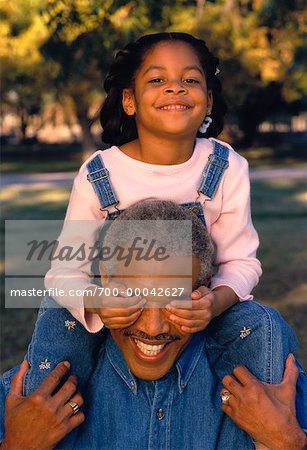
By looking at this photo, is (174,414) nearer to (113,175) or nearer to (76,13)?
(113,175)

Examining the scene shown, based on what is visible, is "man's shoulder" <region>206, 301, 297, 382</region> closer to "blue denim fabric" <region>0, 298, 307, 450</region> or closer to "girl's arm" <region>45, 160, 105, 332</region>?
"blue denim fabric" <region>0, 298, 307, 450</region>

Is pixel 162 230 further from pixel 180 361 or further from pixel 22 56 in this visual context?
pixel 22 56

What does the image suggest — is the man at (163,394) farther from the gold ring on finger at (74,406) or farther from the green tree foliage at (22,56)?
the green tree foliage at (22,56)

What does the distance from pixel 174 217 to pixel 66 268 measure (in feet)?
2.07

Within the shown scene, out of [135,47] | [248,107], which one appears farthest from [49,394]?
[248,107]

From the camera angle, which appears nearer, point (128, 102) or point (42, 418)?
point (42, 418)

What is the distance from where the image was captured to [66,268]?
9.15 ft

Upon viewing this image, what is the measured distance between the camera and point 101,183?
2.82 m

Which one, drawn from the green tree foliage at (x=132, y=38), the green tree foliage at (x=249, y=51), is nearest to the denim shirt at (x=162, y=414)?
the green tree foliage at (x=132, y=38)

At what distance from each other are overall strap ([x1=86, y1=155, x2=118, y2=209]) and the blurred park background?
8.70 feet

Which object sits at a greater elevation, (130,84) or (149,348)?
(130,84)

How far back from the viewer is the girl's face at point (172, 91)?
281 cm

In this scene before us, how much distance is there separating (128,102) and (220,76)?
736 inches

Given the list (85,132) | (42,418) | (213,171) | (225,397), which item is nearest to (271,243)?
(213,171)
